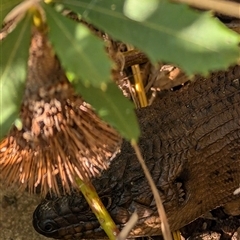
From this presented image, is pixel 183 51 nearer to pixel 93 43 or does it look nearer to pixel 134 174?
pixel 93 43

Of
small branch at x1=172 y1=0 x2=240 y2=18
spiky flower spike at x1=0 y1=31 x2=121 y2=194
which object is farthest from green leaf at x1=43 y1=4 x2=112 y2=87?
small branch at x1=172 y1=0 x2=240 y2=18

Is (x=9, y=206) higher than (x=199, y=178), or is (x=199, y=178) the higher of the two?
(x=9, y=206)

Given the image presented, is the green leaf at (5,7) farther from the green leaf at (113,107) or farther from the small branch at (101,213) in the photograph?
the small branch at (101,213)

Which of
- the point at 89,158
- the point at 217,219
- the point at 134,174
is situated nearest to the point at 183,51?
the point at 89,158

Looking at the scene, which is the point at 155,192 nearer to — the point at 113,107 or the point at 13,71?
the point at 113,107

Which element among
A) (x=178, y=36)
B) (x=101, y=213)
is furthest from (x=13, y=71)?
(x=101, y=213)
